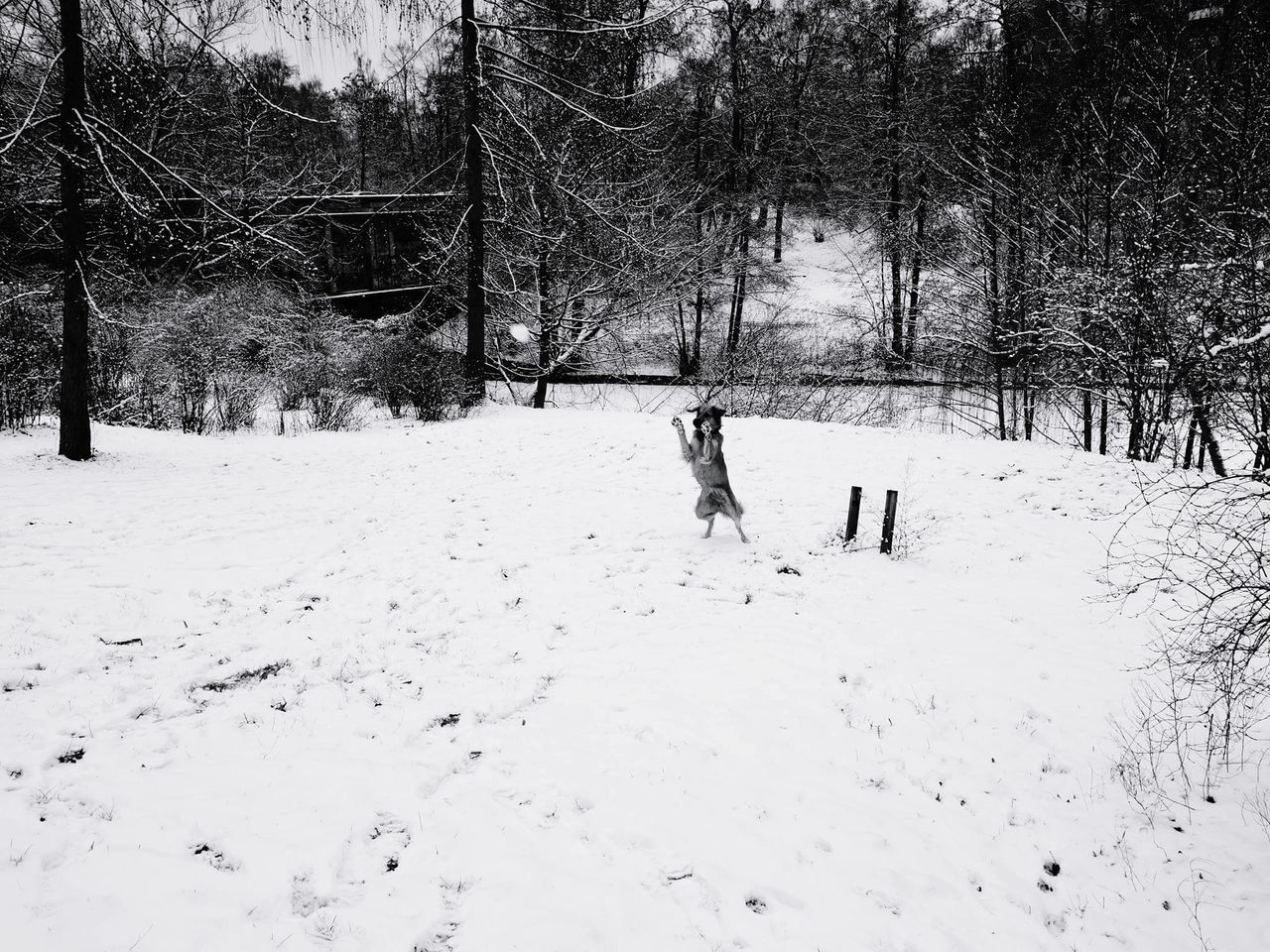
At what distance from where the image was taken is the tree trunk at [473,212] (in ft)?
48.1

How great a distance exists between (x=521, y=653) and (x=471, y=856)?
2086mm

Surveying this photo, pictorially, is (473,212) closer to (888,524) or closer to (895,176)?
(888,524)

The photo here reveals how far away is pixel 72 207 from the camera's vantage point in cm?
868

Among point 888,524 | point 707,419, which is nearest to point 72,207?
point 707,419

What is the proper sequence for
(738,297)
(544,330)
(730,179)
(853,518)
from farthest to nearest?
(730,179)
(738,297)
(544,330)
(853,518)

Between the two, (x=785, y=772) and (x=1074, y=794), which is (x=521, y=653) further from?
(x=1074, y=794)

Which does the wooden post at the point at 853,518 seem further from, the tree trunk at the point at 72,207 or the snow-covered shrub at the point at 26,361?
the snow-covered shrub at the point at 26,361

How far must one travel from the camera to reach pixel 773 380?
1800 centimetres

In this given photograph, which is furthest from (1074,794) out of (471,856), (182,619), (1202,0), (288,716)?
(1202,0)

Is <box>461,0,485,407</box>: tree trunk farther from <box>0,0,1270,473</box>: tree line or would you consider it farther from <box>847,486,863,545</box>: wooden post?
<box>847,486,863,545</box>: wooden post

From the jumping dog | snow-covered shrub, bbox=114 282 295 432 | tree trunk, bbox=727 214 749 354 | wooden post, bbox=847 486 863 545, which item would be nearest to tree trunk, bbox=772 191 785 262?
tree trunk, bbox=727 214 749 354

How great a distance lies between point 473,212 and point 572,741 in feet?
45.7

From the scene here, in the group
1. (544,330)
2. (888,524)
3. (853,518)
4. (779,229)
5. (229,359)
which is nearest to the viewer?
(888,524)

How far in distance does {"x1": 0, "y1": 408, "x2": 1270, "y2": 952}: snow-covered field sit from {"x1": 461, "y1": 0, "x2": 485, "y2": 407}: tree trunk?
8.35m
